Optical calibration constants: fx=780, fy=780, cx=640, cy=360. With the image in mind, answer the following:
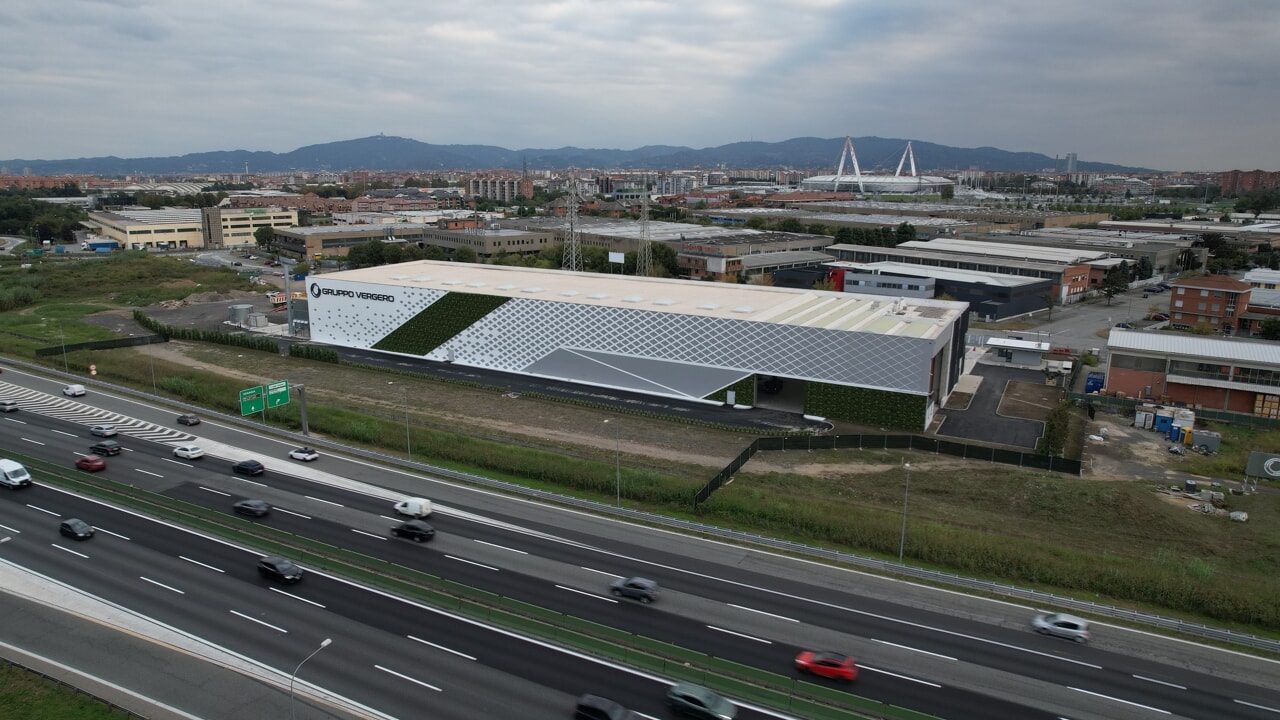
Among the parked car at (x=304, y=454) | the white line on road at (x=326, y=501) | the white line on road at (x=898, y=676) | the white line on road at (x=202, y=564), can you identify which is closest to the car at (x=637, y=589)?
the white line on road at (x=898, y=676)

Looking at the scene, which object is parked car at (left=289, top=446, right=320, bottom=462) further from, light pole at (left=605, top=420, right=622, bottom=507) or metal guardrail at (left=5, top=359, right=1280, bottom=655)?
light pole at (left=605, top=420, right=622, bottom=507)

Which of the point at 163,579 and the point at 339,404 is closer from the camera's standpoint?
the point at 163,579

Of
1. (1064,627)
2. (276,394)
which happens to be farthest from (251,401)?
(1064,627)

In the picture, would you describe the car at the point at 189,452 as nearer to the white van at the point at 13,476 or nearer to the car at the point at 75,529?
the white van at the point at 13,476

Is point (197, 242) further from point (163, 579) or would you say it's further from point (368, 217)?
point (163, 579)

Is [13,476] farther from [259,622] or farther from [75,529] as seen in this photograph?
[259,622]

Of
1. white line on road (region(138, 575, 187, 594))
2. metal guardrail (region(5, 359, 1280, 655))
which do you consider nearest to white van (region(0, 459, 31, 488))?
metal guardrail (region(5, 359, 1280, 655))

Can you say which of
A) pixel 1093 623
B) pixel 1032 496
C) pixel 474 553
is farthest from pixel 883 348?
pixel 474 553

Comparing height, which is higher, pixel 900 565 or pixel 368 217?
pixel 368 217
